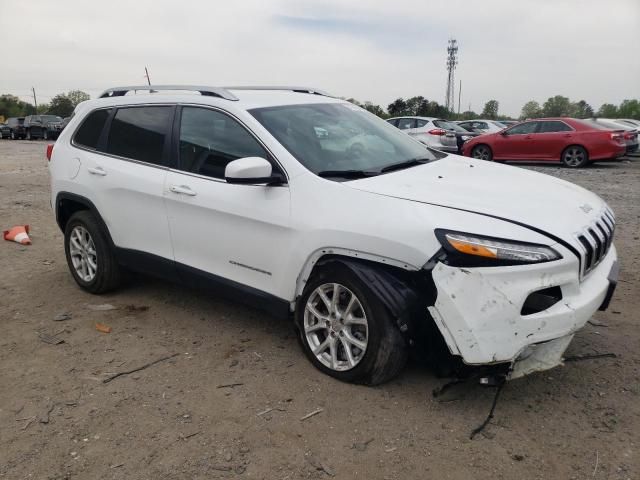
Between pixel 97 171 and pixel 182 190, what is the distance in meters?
1.13

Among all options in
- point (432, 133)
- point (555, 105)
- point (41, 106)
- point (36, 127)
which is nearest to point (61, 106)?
point (41, 106)

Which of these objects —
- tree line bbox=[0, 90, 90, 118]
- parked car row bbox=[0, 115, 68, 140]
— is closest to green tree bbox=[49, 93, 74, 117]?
tree line bbox=[0, 90, 90, 118]

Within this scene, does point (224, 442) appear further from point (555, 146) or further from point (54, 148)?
point (555, 146)

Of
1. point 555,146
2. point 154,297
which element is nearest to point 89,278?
point 154,297

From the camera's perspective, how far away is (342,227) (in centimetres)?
315

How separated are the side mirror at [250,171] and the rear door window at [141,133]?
3.47ft

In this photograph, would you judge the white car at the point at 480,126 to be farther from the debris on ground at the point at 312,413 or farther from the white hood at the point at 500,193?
the debris on ground at the point at 312,413

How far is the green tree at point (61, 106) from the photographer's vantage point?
79625 millimetres

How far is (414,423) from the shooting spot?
9.75 ft

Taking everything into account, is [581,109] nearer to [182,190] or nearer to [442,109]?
[442,109]

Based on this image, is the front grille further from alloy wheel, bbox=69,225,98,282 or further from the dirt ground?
alloy wheel, bbox=69,225,98,282

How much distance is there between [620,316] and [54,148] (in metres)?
5.01

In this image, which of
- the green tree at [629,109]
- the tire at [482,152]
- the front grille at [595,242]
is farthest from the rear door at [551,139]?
the green tree at [629,109]

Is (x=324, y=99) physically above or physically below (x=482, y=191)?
above
